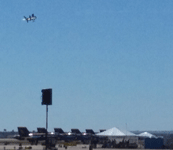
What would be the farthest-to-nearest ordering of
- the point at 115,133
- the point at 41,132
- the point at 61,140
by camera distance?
the point at 41,132 < the point at 61,140 < the point at 115,133

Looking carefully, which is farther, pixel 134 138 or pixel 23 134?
pixel 23 134

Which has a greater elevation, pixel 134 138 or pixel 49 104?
pixel 49 104

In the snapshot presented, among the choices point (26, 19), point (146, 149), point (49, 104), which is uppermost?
point (26, 19)

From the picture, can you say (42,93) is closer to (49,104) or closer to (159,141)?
(49,104)

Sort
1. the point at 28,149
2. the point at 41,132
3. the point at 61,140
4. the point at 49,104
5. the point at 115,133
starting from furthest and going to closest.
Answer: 1. the point at 41,132
2. the point at 61,140
3. the point at 115,133
4. the point at 28,149
5. the point at 49,104

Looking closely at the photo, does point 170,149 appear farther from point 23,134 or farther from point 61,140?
point 23,134

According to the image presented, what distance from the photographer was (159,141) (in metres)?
78.1

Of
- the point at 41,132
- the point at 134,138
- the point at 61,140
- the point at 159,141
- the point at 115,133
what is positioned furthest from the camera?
the point at 41,132

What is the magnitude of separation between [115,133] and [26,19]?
3874 cm

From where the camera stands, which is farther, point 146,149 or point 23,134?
point 23,134

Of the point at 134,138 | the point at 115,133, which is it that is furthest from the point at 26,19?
the point at 134,138

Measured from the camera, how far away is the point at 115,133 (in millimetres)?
92375

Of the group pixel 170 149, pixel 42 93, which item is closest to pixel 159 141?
pixel 170 149

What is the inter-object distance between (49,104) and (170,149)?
2978 cm
